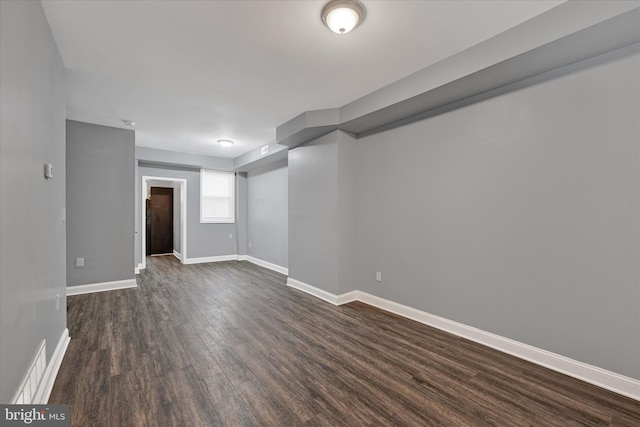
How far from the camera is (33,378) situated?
1600 millimetres

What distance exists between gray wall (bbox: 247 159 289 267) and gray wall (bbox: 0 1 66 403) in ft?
12.9

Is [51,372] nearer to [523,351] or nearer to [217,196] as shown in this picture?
[523,351]

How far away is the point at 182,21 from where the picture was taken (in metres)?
2.04

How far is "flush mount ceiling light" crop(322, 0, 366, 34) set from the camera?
1.88 metres

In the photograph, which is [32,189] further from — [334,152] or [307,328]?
[334,152]

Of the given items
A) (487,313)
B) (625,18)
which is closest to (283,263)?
(487,313)

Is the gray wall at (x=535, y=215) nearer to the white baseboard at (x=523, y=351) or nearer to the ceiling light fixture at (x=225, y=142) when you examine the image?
the white baseboard at (x=523, y=351)

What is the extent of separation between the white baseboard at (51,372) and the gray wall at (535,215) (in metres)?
3.32

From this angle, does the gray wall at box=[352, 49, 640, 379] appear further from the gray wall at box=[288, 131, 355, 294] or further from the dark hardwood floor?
the gray wall at box=[288, 131, 355, 294]

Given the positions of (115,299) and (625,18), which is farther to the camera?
(115,299)

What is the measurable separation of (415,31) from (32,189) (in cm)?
294

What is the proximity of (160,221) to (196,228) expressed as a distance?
2.64 meters

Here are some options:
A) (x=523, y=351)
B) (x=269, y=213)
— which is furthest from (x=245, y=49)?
(x=269, y=213)

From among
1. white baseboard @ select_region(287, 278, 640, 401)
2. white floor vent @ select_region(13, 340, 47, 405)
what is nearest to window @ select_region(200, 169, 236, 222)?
white baseboard @ select_region(287, 278, 640, 401)
